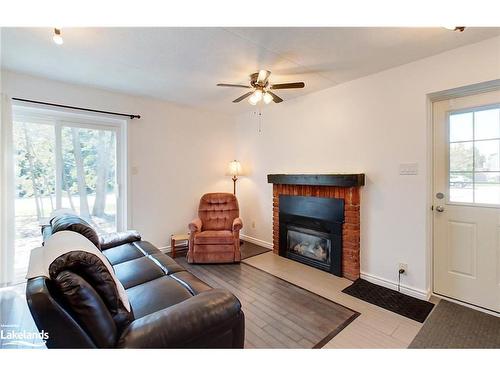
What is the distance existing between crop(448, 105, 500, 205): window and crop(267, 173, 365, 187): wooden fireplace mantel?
85 cm

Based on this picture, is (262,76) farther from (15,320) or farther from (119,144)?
(15,320)

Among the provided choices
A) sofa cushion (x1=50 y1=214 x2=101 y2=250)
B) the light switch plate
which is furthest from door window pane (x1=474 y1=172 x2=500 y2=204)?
sofa cushion (x1=50 y1=214 x2=101 y2=250)

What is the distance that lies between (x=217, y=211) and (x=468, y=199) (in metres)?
3.21

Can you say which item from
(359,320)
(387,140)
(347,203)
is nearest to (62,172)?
(347,203)

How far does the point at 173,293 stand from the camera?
5.17 ft

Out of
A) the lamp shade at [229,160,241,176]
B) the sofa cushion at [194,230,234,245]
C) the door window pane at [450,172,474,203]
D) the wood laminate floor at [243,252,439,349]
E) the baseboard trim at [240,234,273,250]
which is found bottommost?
the wood laminate floor at [243,252,439,349]

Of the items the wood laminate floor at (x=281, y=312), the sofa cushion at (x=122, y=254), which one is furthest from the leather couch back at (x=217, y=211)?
A: the sofa cushion at (x=122, y=254)

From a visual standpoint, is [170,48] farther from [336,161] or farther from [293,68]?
[336,161]

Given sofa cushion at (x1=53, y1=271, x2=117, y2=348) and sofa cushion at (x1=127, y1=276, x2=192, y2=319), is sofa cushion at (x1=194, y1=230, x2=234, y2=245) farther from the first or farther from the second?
sofa cushion at (x1=53, y1=271, x2=117, y2=348)

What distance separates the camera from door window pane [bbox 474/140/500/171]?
80.7 inches

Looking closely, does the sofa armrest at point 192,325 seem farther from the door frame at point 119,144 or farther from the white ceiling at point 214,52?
the door frame at point 119,144

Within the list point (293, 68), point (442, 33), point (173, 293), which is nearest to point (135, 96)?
→ point (293, 68)

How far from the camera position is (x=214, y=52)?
7.13 ft
